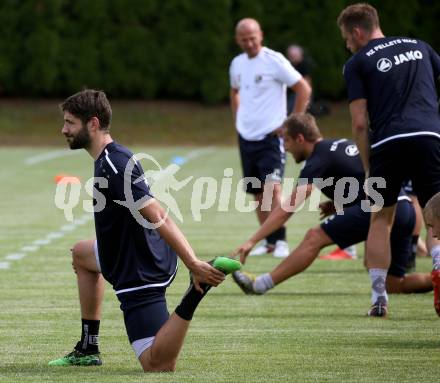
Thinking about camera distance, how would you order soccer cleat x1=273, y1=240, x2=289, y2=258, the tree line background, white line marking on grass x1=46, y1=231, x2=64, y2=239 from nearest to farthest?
soccer cleat x1=273, y1=240, x2=289, y2=258 < white line marking on grass x1=46, y1=231, x2=64, y2=239 < the tree line background

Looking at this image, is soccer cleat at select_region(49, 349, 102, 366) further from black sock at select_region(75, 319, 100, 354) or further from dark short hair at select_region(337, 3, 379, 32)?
dark short hair at select_region(337, 3, 379, 32)

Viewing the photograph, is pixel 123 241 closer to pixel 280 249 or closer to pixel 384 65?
pixel 384 65

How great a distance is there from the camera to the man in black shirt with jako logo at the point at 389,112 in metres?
8.78

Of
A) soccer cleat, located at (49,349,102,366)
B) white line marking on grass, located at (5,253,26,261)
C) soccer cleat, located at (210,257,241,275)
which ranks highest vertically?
soccer cleat, located at (210,257,241,275)

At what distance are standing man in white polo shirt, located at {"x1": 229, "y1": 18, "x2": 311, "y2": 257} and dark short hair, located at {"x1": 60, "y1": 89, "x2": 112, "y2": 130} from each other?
6336mm

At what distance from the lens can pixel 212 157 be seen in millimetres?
27406

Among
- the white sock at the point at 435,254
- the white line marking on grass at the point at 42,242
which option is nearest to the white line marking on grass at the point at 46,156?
the white line marking on grass at the point at 42,242

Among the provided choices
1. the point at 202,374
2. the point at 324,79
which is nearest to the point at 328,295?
the point at 202,374

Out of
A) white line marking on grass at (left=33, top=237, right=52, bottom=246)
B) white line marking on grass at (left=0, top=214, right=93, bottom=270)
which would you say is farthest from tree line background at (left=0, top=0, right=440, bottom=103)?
white line marking on grass at (left=33, top=237, right=52, bottom=246)

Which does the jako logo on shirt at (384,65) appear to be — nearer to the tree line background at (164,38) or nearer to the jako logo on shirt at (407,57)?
the jako logo on shirt at (407,57)

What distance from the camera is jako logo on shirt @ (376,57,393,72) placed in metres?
8.85

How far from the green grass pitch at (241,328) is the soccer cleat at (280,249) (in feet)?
0.39

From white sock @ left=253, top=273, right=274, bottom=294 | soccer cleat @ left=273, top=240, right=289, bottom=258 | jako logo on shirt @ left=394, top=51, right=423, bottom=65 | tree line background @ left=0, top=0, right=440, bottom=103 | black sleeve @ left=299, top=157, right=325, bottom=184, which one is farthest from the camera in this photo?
tree line background @ left=0, top=0, right=440, bottom=103

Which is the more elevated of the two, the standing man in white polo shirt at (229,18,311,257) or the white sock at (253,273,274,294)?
the standing man in white polo shirt at (229,18,311,257)
